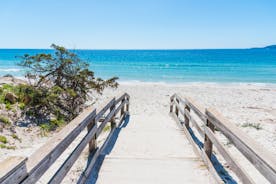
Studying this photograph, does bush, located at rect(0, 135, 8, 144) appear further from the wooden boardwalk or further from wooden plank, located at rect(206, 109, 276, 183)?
wooden plank, located at rect(206, 109, 276, 183)

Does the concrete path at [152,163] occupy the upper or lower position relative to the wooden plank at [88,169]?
lower

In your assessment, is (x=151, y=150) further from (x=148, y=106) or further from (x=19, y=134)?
(x=148, y=106)

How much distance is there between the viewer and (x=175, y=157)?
332cm

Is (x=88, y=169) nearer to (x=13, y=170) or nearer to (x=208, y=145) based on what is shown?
(x=13, y=170)

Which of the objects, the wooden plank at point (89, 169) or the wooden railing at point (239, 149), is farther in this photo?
the wooden plank at point (89, 169)

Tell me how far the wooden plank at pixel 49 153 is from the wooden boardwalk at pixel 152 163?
76 cm

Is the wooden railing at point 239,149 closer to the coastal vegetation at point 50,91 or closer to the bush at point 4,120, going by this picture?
the coastal vegetation at point 50,91

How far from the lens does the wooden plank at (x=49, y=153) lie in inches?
58.0

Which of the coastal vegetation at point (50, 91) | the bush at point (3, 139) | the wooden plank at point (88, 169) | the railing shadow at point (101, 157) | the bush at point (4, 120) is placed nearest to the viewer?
the wooden plank at point (88, 169)

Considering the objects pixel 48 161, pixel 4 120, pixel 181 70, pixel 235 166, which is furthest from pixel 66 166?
pixel 181 70

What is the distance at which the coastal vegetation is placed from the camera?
20.3 feet

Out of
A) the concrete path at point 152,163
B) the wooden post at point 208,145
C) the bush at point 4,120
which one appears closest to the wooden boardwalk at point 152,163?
the concrete path at point 152,163

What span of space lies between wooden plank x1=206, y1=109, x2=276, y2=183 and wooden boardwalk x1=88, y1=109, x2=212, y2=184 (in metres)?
0.76

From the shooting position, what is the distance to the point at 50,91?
6.36 m
